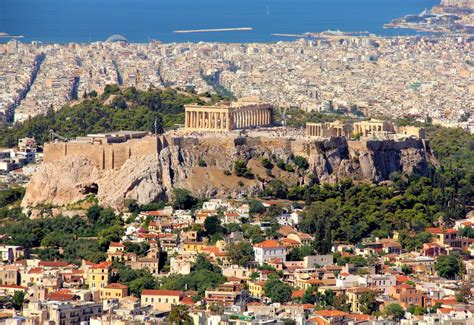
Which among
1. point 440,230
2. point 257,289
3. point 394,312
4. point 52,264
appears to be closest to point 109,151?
point 52,264

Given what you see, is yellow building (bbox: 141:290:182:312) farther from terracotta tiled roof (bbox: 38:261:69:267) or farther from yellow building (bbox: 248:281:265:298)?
terracotta tiled roof (bbox: 38:261:69:267)

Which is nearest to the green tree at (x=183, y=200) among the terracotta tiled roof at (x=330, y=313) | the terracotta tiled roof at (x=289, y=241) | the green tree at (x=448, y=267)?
the terracotta tiled roof at (x=289, y=241)

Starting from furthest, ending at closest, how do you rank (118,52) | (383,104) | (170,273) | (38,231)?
1. (118,52)
2. (383,104)
3. (38,231)
4. (170,273)

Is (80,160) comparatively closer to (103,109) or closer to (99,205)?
(99,205)

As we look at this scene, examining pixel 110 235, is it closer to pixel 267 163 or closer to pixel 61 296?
pixel 61 296

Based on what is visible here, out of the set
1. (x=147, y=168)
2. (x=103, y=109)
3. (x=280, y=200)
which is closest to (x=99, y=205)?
(x=147, y=168)
